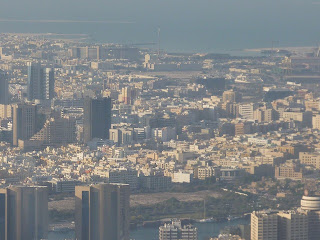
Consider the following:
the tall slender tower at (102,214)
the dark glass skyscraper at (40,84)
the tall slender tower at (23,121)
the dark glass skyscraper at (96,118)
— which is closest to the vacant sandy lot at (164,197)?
the tall slender tower at (102,214)

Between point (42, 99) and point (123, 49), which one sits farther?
point (123, 49)

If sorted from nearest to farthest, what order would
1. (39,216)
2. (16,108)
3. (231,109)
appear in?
(39,216), (16,108), (231,109)

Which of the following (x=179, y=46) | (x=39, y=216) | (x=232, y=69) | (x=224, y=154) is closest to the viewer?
(x=39, y=216)

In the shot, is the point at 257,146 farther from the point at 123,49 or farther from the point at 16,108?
the point at 123,49

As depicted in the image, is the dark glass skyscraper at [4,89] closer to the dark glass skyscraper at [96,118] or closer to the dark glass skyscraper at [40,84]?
the dark glass skyscraper at [40,84]

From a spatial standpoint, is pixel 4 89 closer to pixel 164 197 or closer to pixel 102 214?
pixel 164 197

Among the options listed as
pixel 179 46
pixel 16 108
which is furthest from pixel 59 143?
pixel 179 46
